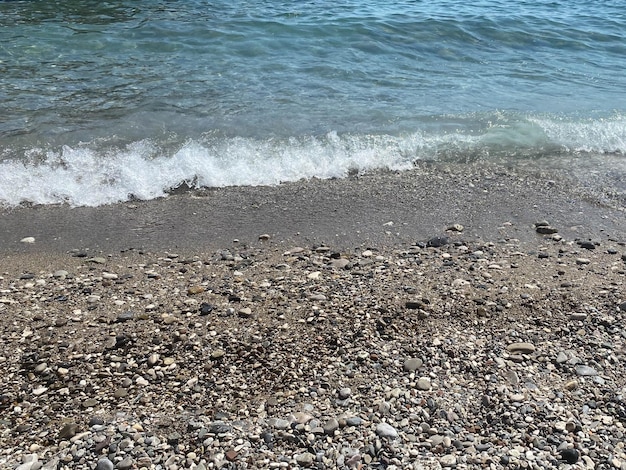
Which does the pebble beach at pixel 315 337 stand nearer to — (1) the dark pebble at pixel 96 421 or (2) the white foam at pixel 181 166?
(1) the dark pebble at pixel 96 421

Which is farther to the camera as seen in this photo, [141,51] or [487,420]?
[141,51]

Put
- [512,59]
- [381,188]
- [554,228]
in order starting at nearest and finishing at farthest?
[554,228] < [381,188] < [512,59]

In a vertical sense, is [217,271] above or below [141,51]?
below

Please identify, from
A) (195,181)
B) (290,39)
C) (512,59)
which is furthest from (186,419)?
(512,59)

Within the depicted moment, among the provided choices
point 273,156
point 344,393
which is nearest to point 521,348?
point 344,393

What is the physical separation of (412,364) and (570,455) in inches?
42.7

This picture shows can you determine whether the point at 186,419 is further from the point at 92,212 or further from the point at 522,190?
the point at 522,190

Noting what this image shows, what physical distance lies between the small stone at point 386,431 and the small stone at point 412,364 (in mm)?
558

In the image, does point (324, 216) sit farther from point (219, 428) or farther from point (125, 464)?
point (125, 464)

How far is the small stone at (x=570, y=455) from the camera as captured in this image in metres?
3.15

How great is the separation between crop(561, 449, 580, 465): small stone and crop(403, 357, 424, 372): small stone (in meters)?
1.01

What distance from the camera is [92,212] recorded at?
620 cm

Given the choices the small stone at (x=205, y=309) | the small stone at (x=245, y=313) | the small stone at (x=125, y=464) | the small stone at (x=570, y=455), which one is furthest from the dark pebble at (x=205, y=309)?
the small stone at (x=570, y=455)

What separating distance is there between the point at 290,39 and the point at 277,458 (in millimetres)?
11406
